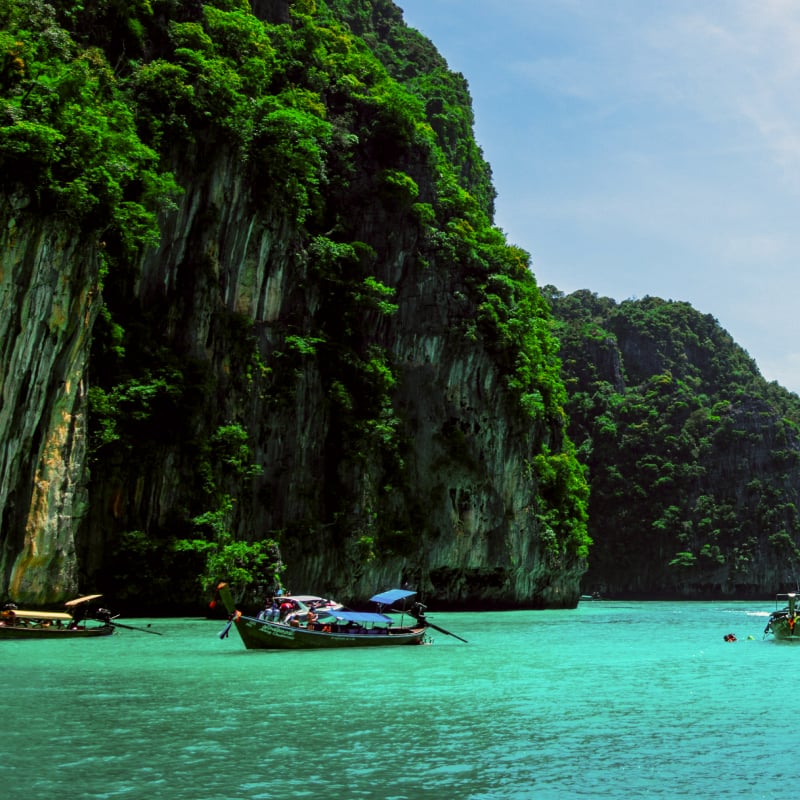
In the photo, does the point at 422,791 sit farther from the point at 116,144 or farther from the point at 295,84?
the point at 295,84

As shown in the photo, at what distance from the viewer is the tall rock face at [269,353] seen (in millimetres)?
28766

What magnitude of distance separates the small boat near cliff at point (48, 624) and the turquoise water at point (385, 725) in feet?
4.00

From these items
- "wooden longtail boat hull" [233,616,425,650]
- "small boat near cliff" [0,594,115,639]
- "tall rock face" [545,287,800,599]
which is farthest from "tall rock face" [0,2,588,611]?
"tall rock face" [545,287,800,599]

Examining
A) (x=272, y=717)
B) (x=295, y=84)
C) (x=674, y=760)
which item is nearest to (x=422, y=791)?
(x=674, y=760)

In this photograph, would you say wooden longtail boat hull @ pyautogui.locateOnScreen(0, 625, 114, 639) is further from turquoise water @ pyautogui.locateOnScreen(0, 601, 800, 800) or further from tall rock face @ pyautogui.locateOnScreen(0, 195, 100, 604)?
tall rock face @ pyautogui.locateOnScreen(0, 195, 100, 604)

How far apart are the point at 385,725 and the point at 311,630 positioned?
11182 mm

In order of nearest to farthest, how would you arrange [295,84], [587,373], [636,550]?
[295,84] → [636,550] → [587,373]

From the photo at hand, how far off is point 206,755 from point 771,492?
90048mm

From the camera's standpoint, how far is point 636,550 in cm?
9144

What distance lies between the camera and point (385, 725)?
12844 millimetres

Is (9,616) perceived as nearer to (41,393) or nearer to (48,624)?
(48,624)

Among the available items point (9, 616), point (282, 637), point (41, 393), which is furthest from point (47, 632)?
point (41, 393)

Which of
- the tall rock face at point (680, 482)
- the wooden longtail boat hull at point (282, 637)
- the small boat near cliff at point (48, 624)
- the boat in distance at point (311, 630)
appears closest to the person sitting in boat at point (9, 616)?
the small boat near cliff at point (48, 624)

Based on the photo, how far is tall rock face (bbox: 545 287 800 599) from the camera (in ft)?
292
